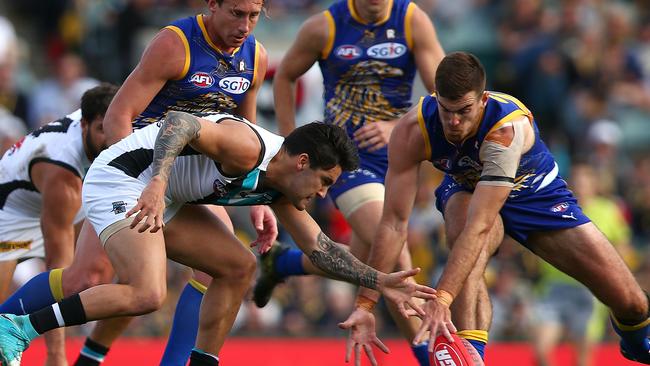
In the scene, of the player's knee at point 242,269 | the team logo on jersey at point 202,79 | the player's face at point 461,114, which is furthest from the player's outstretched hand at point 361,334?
the team logo on jersey at point 202,79

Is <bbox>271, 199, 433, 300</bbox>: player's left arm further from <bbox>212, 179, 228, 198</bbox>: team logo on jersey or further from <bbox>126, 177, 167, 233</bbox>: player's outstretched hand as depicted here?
<bbox>126, 177, 167, 233</bbox>: player's outstretched hand

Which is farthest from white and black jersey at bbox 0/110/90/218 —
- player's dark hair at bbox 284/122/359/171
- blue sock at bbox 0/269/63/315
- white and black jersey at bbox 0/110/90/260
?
player's dark hair at bbox 284/122/359/171

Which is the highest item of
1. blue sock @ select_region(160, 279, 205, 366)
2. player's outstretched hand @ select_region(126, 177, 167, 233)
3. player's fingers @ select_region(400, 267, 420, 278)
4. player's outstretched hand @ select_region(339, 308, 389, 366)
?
player's outstretched hand @ select_region(126, 177, 167, 233)

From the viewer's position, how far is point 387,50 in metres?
8.14

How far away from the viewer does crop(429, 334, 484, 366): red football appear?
636cm

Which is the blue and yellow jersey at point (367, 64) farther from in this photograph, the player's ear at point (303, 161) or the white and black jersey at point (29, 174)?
the player's ear at point (303, 161)

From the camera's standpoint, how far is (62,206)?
746 centimetres

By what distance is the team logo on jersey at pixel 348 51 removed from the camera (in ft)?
26.8

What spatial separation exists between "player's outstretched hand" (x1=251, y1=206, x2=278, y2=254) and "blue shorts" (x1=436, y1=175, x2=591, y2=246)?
1.14 metres

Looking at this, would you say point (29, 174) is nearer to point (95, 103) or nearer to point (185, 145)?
point (95, 103)

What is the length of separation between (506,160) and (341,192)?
189 centimetres

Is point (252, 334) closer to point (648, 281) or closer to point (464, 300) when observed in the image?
point (648, 281)

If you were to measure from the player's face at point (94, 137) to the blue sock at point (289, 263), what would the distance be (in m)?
1.93

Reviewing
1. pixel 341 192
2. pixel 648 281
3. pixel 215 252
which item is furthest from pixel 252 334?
pixel 215 252
